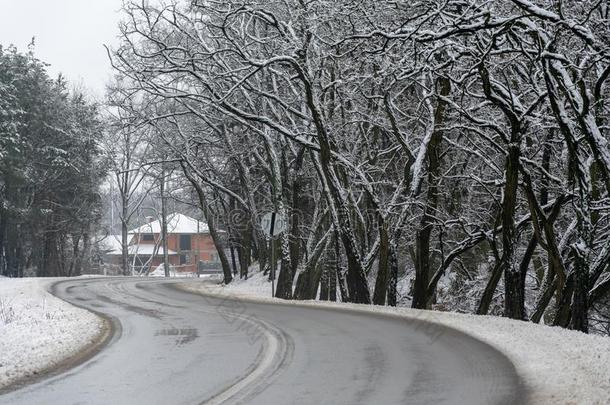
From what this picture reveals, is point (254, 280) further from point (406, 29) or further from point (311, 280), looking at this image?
point (406, 29)

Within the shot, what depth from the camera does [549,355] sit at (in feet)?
34.1

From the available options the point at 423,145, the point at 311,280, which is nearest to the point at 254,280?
the point at 311,280

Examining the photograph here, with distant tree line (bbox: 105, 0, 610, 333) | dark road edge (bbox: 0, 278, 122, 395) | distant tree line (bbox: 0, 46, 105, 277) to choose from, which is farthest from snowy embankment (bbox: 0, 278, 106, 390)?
distant tree line (bbox: 0, 46, 105, 277)

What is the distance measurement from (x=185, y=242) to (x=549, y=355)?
331ft

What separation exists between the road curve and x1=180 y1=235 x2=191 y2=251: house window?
307ft

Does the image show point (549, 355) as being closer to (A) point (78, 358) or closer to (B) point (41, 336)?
(A) point (78, 358)

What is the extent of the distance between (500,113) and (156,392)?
15.5 metres

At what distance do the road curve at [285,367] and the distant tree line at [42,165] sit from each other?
36766 millimetres

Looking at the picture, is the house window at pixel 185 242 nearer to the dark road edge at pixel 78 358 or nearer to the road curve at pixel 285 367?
the dark road edge at pixel 78 358

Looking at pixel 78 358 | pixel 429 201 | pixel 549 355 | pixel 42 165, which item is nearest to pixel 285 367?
pixel 78 358

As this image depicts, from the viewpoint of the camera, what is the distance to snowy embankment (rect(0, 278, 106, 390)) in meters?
9.65

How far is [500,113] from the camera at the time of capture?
20.8 meters

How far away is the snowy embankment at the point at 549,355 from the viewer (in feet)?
25.6

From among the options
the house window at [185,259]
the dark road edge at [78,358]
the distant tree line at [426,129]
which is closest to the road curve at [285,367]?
the dark road edge at [78,358]
